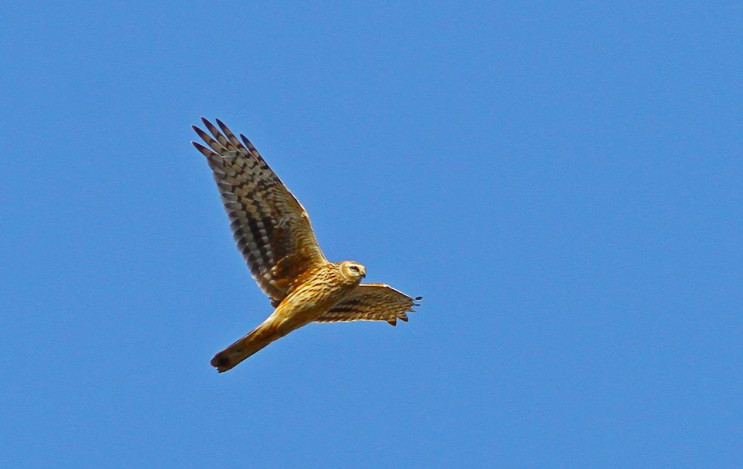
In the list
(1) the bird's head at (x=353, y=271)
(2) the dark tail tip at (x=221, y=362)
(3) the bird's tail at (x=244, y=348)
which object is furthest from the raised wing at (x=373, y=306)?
(2) the dark tail tip at (x=221, y=362)

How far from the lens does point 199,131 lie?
13680 mm

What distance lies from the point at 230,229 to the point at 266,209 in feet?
1.61

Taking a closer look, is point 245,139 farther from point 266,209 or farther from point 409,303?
point 409,303

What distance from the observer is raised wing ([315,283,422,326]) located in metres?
14.8

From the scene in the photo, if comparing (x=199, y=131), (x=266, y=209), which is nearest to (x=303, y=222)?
(x=266, y=209)

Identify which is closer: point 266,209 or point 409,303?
point 266,209

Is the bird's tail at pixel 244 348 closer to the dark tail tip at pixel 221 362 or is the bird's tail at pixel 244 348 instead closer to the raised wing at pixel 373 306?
the dark tail tip at pixel 221 362

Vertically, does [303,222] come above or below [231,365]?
above

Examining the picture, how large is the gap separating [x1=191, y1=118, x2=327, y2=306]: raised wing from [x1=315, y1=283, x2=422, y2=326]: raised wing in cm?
97

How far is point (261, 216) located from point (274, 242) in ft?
1.14

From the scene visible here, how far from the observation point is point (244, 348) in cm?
1338

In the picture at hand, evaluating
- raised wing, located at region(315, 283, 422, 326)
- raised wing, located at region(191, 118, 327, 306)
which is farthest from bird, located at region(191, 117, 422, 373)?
raised wing, located at region(315, 283, 422, 326)

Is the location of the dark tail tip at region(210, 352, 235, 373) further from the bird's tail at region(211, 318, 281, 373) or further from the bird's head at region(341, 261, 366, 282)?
the bird's head at region(341, 261, 366, 282)

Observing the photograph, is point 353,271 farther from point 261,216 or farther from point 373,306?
point 373,306
